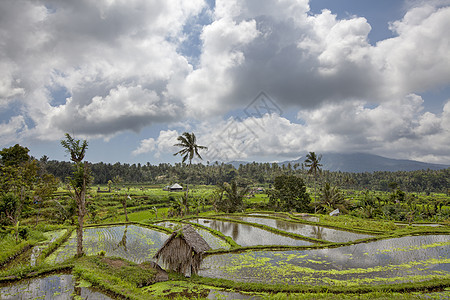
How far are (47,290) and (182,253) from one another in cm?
563

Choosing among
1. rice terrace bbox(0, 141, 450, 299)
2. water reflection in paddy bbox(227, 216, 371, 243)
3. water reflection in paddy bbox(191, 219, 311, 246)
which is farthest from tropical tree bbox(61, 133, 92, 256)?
water reflection in paddy bbox(227, 216, 371, 243)

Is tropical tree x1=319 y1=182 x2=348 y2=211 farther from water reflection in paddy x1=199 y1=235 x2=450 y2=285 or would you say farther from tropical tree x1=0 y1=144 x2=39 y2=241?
tropical tree x1=0 y1=144 x2=39 y2=241

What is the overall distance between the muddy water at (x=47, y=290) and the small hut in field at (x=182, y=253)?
3445 millimetres

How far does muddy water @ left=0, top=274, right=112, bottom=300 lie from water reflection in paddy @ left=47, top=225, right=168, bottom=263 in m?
3.84

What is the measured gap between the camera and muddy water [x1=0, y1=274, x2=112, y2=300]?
9.17 metres

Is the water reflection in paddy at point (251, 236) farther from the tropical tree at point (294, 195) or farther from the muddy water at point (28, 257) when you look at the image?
the tropical tree at point (294, 195)

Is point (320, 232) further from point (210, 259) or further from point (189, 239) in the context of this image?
point (189, 239)

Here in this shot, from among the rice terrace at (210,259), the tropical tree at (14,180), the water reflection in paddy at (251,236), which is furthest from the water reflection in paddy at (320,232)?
the tropical tree at (14,180)

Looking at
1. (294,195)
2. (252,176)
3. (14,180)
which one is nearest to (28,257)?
(14,180)

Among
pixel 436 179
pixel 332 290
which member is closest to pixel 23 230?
pixel 332 290

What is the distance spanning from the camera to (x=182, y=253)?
39.3 ft

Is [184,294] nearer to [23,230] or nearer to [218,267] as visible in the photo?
[218,267]

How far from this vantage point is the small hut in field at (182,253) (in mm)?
11844

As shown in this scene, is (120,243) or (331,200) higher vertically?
(331,200)
